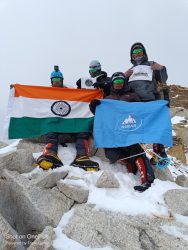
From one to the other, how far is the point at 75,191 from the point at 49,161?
1076mm

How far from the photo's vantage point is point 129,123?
761 centimetres

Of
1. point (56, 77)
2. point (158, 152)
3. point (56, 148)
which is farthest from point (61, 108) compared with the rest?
point (158, 152)

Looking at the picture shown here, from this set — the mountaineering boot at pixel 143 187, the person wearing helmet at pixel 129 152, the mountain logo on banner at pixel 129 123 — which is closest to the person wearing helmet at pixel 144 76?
the person wearing helmet at pixel 129 152

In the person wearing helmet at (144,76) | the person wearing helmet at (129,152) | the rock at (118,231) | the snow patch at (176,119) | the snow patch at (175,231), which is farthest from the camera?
the snow patch at (176,119)

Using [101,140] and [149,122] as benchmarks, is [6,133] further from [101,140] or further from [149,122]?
[149,122]

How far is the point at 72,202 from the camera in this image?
623cm

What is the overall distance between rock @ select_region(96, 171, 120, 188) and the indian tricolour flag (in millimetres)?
1925

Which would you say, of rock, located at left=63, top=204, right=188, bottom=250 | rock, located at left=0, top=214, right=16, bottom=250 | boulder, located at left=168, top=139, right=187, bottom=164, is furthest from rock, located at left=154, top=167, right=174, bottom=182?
boulder, located at left=168, top=139, right=187, bottom=164

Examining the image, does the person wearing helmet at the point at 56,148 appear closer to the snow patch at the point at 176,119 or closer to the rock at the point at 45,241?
the rock at the point at 45,241

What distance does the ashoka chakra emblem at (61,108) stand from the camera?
332 inches

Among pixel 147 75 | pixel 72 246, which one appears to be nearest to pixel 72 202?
pixel 72 246

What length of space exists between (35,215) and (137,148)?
8.94 ft

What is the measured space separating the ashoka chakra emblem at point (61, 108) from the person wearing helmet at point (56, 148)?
559 mm

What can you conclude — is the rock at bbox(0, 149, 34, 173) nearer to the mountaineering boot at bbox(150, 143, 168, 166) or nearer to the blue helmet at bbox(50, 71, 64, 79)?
the blue helmet at bbox(50, 71, 64, 79)
